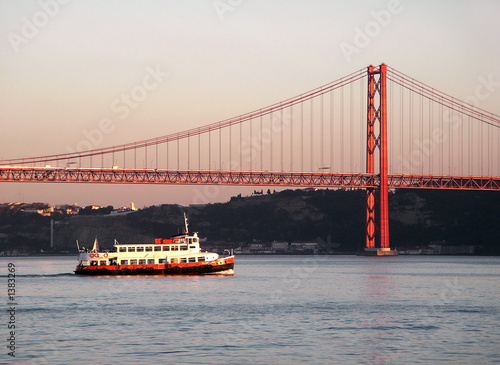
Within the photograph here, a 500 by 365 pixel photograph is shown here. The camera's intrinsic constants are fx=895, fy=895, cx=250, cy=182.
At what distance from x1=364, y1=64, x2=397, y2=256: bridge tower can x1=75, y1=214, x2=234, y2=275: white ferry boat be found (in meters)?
57.2

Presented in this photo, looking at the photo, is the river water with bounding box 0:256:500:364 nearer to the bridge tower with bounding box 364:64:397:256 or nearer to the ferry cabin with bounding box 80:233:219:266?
the ferry cabin with bounding box 80:233:219:266

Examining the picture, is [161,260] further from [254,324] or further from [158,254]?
[254,324]

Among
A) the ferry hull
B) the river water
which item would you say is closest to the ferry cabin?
the ferry hull

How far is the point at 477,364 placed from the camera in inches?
1341

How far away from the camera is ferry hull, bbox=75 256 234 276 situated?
86688 mm

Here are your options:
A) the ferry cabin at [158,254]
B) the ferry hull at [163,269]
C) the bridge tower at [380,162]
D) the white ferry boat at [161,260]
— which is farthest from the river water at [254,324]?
the bridge tower at [380,162]

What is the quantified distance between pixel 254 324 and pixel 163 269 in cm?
4254

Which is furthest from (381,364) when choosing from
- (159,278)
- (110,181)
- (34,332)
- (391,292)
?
(110,181)

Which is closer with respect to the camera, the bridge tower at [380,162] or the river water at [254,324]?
the river water at [254,324]

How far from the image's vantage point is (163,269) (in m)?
87.6

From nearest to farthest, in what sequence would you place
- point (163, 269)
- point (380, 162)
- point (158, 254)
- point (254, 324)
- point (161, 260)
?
point (254, 324)
point (163, 269)
point (158, 254)
point (161, 260)
point (380, 162)

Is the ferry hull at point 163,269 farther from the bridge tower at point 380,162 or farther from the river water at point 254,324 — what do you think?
the bridge tower at point 380,162

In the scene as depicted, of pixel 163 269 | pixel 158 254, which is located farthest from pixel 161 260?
pixel 163 269

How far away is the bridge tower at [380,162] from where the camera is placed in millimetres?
141625
